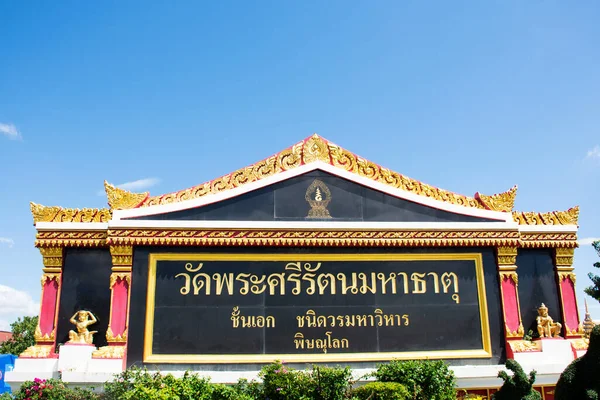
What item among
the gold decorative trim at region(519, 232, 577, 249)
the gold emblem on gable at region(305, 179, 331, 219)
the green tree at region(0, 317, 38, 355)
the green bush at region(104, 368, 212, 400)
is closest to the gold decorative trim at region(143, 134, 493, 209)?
the gold emblem on gable at region(305, 179, 331, 219)

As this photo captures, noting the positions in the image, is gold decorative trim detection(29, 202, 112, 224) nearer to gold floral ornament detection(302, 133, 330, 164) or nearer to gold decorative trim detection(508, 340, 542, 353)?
gold floral ornament detection(302, 133, 330, 164)

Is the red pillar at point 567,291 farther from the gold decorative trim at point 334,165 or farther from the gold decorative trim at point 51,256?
the gold decorative trim at point 51,256

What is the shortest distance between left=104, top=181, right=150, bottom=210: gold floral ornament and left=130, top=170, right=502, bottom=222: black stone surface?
3.43ft

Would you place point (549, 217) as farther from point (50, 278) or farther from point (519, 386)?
point (50, 278)

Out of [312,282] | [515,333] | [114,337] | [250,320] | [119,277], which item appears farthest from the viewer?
[515,333]

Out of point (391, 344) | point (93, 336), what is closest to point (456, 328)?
point (391, 344)

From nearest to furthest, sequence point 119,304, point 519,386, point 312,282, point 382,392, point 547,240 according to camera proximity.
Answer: point 519,386 < point 382,392 < point 119,304 < point 312,282 < point 547,240

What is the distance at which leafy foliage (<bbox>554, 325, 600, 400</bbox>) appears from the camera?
10008mm

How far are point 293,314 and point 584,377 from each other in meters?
6.54

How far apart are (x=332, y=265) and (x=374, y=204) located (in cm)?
194

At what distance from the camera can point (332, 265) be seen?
14438 millimetres

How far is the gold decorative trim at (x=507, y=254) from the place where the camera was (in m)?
14.9

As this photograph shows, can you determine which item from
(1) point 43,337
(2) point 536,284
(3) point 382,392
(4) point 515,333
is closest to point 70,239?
(1) point 43,337

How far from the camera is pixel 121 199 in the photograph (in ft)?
47.2
